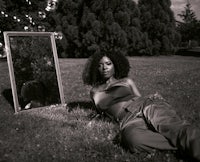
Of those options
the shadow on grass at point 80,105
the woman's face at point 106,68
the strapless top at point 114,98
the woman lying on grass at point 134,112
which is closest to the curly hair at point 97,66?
the woman lying on grass at point 134,112

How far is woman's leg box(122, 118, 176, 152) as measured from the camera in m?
4.15

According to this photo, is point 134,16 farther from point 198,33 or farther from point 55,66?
point 55,66

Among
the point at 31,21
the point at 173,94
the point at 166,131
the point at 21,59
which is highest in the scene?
the point at 31,21

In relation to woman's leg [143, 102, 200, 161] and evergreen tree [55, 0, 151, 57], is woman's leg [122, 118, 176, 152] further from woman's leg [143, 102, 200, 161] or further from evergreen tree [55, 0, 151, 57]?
evergreen tree [55, 0, 151, 57]

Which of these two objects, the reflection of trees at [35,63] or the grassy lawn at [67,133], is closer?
the grassy lawn at [67,133]

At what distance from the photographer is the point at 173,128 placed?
4.00 m

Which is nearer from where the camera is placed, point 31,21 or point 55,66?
point 55,66

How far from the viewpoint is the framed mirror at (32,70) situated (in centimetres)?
720

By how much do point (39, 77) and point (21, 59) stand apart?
593 millimetres

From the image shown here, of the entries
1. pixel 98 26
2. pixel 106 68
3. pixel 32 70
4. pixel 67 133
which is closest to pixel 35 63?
pixel 32 70

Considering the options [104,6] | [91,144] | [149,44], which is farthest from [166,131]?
[149,44]

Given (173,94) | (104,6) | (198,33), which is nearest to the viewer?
(173,94)

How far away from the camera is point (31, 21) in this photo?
19766mm

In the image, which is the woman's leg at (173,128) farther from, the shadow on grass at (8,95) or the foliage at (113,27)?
the foliage at (113,27)
